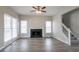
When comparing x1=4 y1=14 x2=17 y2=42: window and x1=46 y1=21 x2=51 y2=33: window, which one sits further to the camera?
x1=46 y1=21 x2=51 y2=33: window

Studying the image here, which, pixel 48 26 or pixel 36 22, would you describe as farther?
pixel 48 26

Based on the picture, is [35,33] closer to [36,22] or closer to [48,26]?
[36,22]

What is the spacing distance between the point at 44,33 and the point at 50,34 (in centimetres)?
69

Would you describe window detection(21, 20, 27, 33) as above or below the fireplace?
above

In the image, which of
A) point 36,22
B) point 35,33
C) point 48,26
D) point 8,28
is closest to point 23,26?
point 36,22

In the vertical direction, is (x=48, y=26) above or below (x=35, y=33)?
above

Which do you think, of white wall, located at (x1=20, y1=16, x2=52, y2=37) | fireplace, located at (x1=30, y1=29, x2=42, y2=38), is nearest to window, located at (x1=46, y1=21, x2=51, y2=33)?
white wall, located at (x1=20, y1=16, x2=52, y2=37)

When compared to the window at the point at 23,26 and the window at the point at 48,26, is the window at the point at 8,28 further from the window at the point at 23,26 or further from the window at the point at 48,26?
the window at the point at 48,26

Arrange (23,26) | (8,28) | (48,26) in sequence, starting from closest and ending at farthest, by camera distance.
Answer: (8,28)
(23,26)
(48,26)

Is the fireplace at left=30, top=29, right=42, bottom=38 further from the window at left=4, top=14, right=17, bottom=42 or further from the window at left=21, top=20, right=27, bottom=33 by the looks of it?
the window at left=4, top=14, right=17, bottom=42

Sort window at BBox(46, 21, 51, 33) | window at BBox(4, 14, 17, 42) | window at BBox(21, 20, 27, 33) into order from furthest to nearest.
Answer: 1. window at BBox(46, 21, 51, 33)
2. window at BBox(21, 20, 27, 33)
3. window at BBox(4, 14, 17, 42)

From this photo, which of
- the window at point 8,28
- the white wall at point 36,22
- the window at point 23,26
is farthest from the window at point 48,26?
the window at point 8,28

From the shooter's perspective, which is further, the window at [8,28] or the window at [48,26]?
the window at [48,26]
